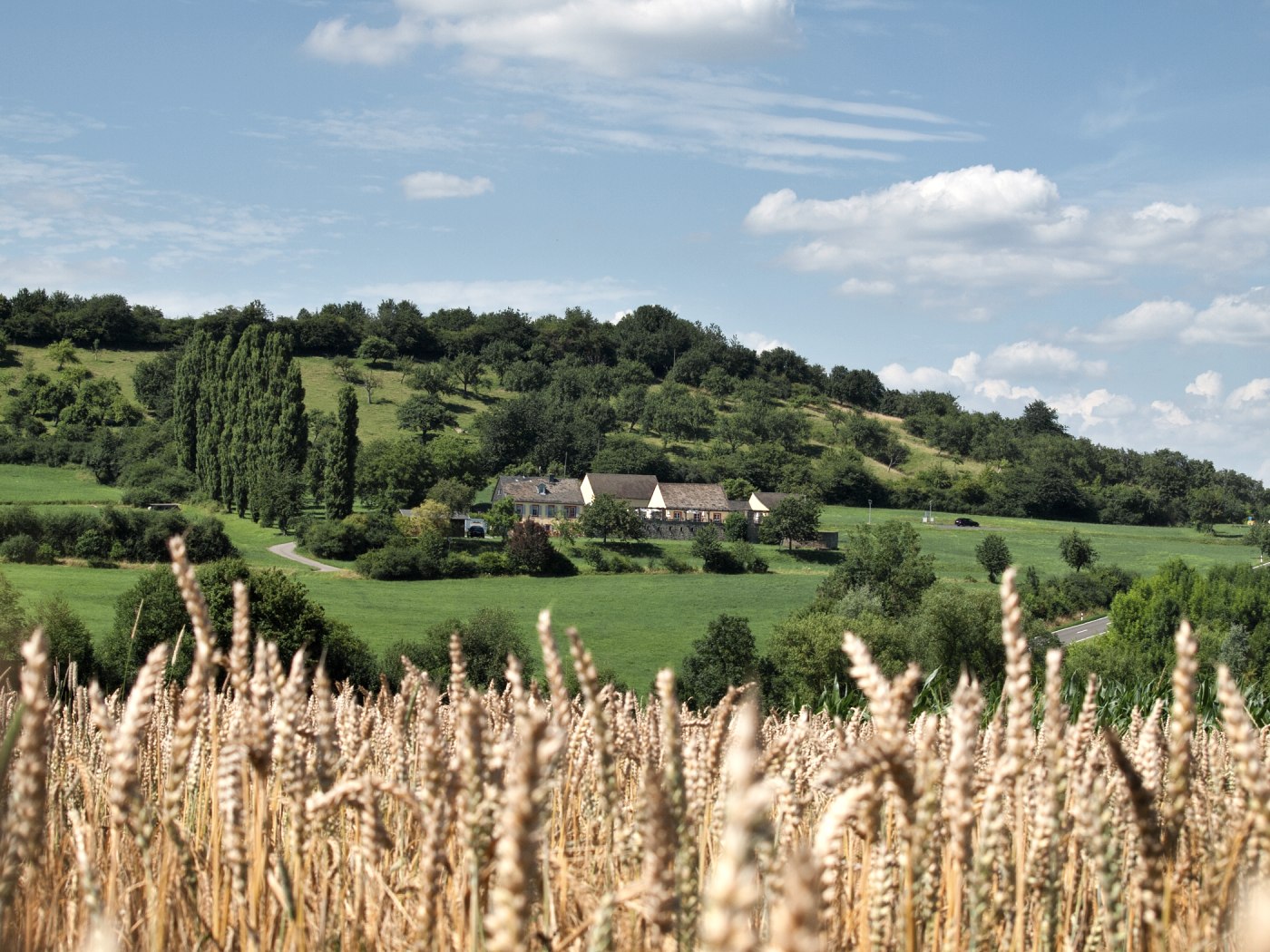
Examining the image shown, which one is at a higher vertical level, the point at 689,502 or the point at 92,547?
the point at 689,502

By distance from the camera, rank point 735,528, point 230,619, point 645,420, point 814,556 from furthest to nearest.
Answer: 1. point 645,420
2. point 735,528
3. point 814,556
4. point 230,619

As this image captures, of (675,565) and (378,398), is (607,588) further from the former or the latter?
(378,398)

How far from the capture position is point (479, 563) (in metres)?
89.8

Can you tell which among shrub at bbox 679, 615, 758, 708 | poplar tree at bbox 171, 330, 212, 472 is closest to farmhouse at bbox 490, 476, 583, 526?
poplar tree at bbox 171, 330, 212, 472

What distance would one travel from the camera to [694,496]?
122062 mm

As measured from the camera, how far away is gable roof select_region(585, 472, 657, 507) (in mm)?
119750

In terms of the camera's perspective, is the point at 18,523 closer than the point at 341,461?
Yes

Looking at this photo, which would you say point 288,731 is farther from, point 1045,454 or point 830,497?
point 1045,454

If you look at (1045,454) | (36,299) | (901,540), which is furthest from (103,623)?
(1045,454)

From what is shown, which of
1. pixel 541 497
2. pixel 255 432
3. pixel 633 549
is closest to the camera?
pixel 255 432

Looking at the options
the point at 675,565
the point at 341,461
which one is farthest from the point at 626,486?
the point at 341,461

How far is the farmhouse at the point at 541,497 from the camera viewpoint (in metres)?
116

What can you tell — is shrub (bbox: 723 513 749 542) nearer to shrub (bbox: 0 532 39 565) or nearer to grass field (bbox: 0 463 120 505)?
grass field (bbox: 0 463 120 505)

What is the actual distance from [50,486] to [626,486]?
53896mm
